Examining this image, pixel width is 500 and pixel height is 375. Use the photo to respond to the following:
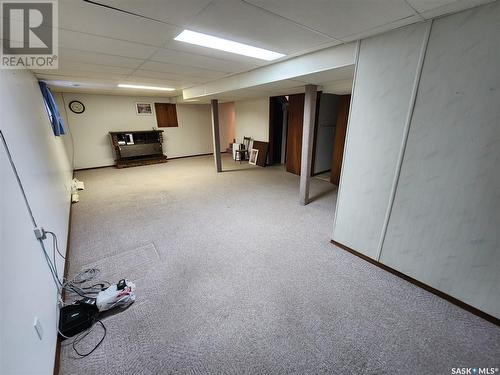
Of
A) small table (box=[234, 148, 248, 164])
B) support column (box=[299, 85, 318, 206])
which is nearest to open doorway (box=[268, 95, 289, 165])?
small table (box=[234, 148, 248, 164])

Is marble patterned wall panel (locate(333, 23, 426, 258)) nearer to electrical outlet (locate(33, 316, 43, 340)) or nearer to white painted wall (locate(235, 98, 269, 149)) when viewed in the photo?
electrical outlet (locate(33, 316, 43, 340))

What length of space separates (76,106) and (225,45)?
20.5 feet

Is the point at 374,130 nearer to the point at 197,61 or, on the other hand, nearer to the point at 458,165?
the point at 458,165

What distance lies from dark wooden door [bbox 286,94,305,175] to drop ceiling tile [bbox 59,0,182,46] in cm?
411

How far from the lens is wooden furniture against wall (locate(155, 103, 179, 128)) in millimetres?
7281

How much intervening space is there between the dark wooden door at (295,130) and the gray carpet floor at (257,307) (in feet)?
8.42

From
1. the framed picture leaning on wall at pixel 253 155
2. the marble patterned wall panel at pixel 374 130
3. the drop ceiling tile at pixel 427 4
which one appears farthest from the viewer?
the framed picture leaning on wall at pixel 253 155

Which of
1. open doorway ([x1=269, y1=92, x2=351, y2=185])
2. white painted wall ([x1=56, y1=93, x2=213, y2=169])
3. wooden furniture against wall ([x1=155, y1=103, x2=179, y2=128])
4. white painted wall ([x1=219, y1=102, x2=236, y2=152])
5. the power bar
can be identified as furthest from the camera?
white painted wall ([x1=219, y1=102, x2=236, y2=152])

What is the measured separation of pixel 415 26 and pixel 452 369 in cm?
245

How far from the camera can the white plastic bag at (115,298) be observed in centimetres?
172

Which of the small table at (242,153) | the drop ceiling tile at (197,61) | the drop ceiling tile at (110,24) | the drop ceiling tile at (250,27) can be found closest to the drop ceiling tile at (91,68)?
the drop ceiling tile at (197,61)

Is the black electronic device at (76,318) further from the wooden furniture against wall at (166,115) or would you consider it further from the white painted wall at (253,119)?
the wooden furniture against wall at (166,115)

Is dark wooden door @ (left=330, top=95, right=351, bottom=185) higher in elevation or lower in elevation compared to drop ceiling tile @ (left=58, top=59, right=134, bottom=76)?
lower

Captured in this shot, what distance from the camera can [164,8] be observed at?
138 cm
